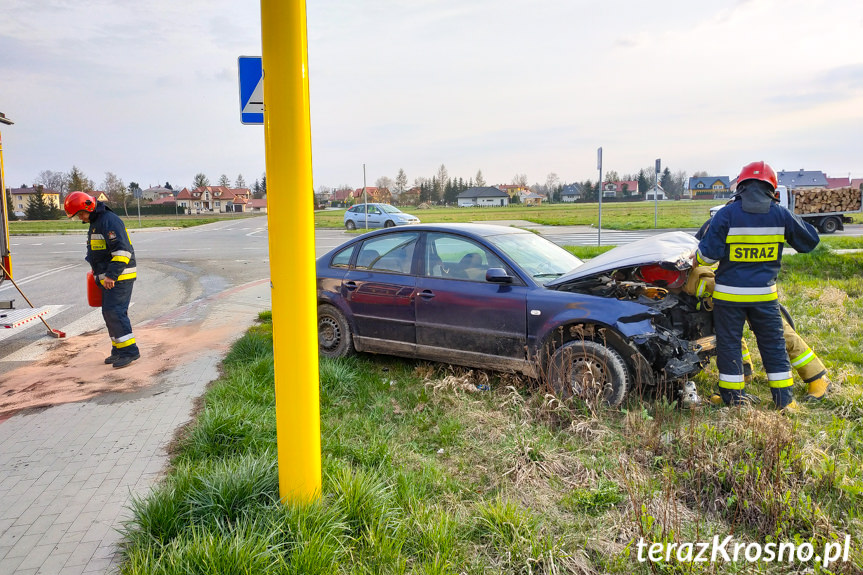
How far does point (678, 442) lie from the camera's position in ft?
11.9

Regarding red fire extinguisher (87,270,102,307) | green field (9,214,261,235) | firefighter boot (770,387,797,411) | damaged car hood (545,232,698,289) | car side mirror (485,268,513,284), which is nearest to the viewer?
firefighter boot (770,387,797,411)

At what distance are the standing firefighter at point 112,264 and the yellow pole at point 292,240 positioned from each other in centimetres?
411

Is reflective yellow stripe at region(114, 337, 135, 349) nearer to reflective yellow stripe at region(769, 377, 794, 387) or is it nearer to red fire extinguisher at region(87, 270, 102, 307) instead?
red fire extinguisher at region(87, 270, 102, 307)

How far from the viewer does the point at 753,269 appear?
448 cm

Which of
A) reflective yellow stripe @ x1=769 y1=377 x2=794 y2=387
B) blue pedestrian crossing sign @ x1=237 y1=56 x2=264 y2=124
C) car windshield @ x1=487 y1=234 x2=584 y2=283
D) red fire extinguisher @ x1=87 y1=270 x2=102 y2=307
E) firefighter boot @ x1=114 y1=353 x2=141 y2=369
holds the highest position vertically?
blue pedestrian crossing sign @ x1=237 y1=56 x2=264 y2=124

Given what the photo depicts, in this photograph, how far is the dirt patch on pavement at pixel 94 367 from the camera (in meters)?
5.04

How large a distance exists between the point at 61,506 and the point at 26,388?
289cm

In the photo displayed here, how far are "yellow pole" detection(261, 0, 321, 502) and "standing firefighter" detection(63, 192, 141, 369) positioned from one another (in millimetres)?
4110

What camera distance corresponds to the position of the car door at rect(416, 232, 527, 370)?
486 centimetres

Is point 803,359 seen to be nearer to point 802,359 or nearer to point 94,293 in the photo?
point 802,359

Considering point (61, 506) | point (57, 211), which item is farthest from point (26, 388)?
point (57, 211)

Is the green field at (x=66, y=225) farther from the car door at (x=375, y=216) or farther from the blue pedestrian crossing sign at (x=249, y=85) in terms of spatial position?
the blue pedestrian crossing sign at (x=249, y=85)

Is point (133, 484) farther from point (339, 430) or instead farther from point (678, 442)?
point (678, 442)

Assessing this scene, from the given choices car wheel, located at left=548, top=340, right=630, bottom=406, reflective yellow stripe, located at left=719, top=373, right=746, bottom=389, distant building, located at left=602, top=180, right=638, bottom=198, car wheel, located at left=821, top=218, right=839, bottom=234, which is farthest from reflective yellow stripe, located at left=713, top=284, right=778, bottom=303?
distant building, located at left=602, top=180, right=638, bottom=198
